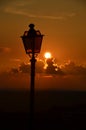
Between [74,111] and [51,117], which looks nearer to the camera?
[51,117]

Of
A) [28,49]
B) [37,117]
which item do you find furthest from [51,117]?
[28,49]

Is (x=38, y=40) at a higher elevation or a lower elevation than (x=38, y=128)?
higher

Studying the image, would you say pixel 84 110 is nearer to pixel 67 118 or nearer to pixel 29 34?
pixel 67 118

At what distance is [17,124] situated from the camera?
63.1ft

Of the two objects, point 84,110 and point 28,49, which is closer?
point 28,49

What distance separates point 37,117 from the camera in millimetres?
20219

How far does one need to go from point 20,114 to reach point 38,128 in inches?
104

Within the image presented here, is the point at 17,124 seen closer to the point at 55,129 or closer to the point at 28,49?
the point at 55,129

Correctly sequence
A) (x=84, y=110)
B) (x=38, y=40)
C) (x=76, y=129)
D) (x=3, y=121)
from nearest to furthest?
1. (x=38, y=40)
2. (x=76, y=129)
3. (x=3, y=121)
4. (x=84, y=110)

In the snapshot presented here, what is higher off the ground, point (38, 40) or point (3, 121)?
point (38, 40)

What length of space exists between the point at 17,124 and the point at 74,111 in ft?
13.3

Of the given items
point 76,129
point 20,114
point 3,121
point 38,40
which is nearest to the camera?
point 38,40

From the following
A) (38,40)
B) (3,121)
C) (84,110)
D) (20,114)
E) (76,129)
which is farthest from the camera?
(84,110)

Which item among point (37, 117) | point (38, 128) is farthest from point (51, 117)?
point (38, 128)
